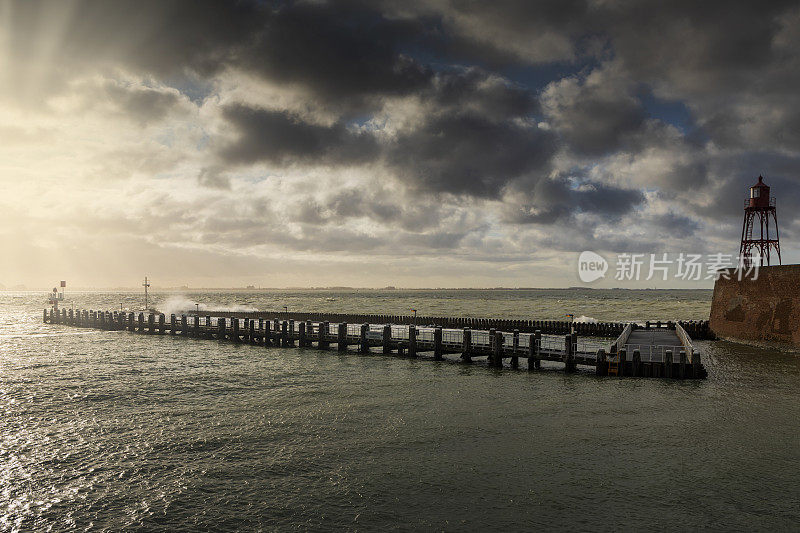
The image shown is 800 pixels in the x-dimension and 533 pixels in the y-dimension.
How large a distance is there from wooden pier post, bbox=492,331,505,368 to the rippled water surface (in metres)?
2.56

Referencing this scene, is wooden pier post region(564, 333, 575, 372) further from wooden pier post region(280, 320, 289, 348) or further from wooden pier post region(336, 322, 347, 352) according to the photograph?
wooden pier post region(280, 320, 289, 348)

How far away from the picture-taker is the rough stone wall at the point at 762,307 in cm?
3297

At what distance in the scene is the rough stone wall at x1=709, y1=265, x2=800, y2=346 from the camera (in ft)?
108

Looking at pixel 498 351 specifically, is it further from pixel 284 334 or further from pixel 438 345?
pixel 284 334

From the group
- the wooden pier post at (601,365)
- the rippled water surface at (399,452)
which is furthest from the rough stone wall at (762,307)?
the wooden pier post at (601,365)

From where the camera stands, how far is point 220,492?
11594 mm

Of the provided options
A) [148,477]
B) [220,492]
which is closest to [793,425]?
[220,492]

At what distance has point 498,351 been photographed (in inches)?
1143

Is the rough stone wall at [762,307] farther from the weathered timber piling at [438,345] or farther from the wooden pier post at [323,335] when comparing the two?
the wooden pier post at [323,335]

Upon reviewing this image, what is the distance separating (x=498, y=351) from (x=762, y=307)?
2273cm

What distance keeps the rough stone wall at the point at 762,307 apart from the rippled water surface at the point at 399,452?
976cm

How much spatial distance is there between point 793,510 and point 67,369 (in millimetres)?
34472

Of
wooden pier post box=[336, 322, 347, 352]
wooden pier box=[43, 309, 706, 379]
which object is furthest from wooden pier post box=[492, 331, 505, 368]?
wooden pier post box=[336, 322, 347, 352]

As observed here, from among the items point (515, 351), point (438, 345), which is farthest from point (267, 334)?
point (515, 351)
